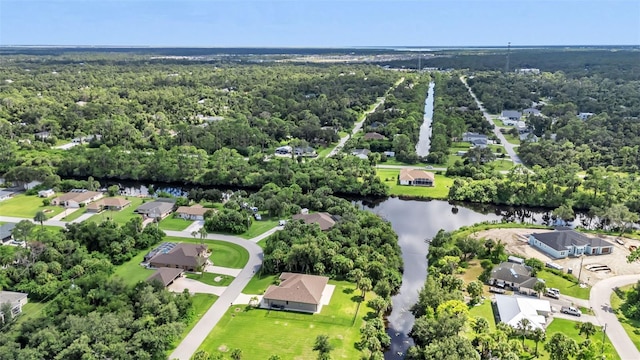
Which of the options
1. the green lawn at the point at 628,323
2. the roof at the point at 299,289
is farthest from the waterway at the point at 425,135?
the roof at the point at 299,289

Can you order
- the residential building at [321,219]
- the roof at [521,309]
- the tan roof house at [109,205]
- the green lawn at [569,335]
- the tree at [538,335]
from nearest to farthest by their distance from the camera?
the green lawn at [569,335] < the tree at [538,335] < the roof at [521,309] < the residential building at [321,219] < the tan roof house at [109,205]

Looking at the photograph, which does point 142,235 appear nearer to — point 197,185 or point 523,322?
point 197,185

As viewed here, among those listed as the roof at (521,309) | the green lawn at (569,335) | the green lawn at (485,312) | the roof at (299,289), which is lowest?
the green lawn at (569,335)

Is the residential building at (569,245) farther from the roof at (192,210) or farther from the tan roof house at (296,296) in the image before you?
the roof at (192,210)

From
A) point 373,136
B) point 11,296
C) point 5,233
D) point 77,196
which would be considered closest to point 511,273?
point 11,296

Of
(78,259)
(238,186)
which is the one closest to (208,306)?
(78,259)

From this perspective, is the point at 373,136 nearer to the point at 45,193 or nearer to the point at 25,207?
the point at 45,193
